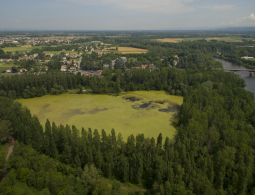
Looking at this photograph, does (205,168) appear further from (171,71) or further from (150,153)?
(171,71)

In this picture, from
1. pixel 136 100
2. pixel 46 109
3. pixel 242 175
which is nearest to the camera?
pixel 242 175

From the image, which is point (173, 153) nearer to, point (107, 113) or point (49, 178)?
point (49, 178)

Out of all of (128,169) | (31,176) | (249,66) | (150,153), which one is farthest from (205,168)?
(249,66)

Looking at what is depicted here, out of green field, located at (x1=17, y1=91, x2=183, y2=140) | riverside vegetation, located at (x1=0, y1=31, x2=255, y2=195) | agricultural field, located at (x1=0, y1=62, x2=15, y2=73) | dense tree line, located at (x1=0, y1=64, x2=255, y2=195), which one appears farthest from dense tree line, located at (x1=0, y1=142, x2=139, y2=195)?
agricultural field, located at (x1=0, y1=62, x2=15, y2=73)

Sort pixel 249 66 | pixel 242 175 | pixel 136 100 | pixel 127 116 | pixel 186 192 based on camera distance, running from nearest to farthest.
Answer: pixel 186 192
pixel 242 175
pixel 127 116
pixel 136 100
pixel 249 66

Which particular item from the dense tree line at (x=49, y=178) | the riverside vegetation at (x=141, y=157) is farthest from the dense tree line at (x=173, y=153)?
the dense tree line at (x=49, y=178)

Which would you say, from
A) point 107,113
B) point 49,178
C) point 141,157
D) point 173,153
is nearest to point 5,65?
point 107,113

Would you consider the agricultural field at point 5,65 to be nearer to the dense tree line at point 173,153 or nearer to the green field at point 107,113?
the green field at point 107,113

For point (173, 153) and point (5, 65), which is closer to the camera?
point (173, 153)
